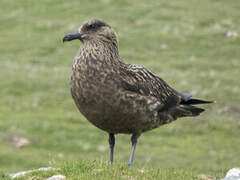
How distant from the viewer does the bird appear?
8914 mm

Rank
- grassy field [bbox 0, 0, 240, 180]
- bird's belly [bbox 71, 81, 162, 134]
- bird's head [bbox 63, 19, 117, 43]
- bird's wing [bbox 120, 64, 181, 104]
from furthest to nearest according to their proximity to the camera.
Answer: grassy field [bbox 0, 0, 240, 180] < bird's head [bbox 63, 19, 117, 43] < bird's wing [bbox 120, 64, 181, 104] < bird's belly [bbox 71, 81, 162, 134]

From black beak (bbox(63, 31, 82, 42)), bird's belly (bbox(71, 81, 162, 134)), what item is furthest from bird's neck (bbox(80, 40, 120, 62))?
bird's belly (bbox(71, 81, 162, 134))

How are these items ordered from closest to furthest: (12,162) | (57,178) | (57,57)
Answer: (57,178) → (12,162) → (57,57)

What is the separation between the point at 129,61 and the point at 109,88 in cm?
3075

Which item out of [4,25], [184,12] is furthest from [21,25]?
[184,12]

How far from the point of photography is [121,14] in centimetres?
5331

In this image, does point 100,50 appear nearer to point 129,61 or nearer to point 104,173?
point 104,173

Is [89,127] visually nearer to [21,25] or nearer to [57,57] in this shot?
[57,57]

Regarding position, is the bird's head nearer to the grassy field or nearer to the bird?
the bird

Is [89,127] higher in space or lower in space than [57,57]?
lower

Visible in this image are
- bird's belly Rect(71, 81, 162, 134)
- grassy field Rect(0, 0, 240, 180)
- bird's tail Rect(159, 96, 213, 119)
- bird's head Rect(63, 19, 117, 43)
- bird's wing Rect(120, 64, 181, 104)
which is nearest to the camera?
bird's belly Rect(71, 81, 162, 134)

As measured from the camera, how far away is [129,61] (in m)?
39.6

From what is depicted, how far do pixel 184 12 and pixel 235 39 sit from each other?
976 centimetres

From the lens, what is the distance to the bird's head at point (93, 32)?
31.4 ft
